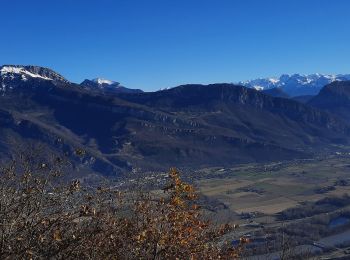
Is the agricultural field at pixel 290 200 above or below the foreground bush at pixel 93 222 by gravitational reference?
below

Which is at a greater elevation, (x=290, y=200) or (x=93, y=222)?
(x=93, y=222)

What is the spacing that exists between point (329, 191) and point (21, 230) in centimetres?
10311

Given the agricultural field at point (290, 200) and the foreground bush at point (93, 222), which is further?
the agricultural field at point (290, 200)

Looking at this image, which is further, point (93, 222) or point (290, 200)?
point (290, 200)

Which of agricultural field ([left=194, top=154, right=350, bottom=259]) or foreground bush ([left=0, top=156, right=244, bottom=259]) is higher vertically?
foreground bush ([left=0, top=156, right=244, bottom=259])

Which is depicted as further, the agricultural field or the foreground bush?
the agricultural field

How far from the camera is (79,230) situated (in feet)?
34.1

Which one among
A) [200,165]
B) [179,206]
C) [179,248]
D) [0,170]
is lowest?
[200,165]

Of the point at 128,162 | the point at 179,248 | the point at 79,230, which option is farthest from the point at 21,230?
the point at 128,162

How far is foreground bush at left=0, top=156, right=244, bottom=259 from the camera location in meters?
9.41

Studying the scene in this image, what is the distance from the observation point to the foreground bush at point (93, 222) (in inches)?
371

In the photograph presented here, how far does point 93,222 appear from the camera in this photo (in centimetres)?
1080

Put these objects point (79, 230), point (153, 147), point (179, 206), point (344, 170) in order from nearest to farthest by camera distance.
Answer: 1. point (79, 230)
2. point (179, 206)
3. point (344, 170)
4. point (153, 147)

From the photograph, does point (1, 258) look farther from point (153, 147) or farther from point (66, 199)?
point (153, 147)
